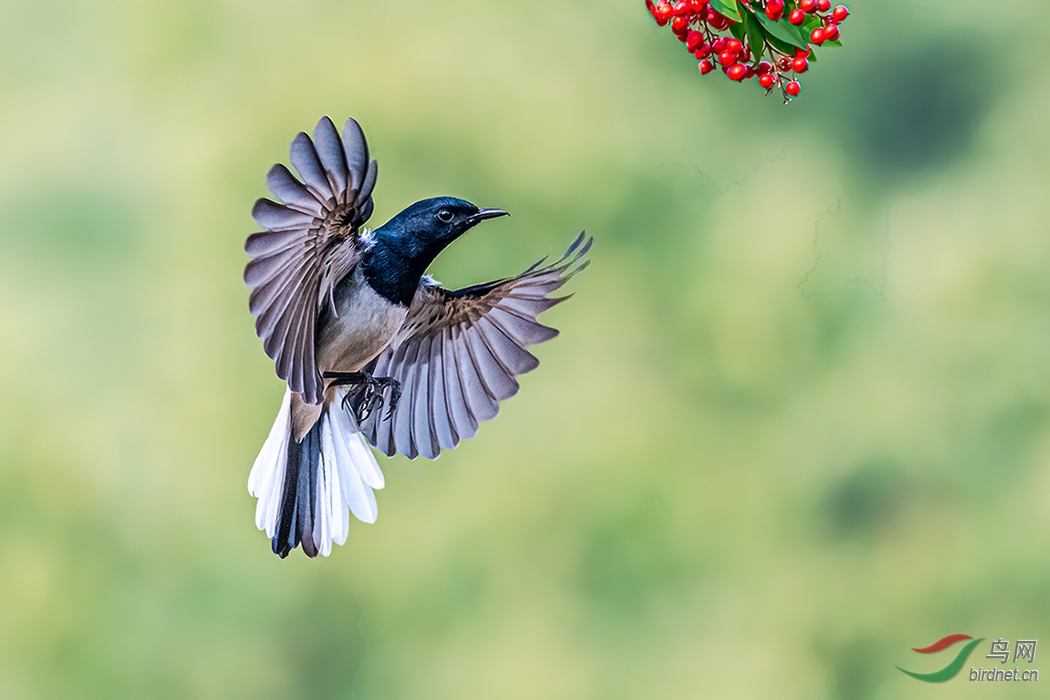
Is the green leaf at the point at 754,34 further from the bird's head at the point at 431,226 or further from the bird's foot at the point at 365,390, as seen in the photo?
the bird's foot at the point at 365,390

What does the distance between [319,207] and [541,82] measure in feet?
4.30

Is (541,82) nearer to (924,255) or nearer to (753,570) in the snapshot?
(924,255)

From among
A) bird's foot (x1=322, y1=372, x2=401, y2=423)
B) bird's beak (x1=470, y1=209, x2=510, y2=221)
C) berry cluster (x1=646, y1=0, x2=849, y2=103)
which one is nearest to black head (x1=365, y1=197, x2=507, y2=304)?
bird's beak (x1=470, y1=209, x2=510, y2=221)

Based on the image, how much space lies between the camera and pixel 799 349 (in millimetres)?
2123

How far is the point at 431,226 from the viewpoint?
39.3 inches

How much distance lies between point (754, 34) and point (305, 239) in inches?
15.9

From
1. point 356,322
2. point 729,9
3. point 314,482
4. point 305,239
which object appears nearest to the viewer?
point 729,9

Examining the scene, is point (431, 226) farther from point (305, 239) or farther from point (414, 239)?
point (305, 239)

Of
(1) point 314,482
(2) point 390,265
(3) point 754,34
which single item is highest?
(3) point 754,34

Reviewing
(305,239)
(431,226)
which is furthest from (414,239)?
(305,239)

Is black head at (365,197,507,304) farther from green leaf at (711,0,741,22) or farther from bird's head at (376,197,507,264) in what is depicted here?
green leaf at (711,0,741,22)

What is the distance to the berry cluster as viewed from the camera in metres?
0.85

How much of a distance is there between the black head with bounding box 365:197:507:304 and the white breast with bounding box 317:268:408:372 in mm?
13

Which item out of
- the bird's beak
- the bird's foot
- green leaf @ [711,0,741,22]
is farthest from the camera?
the bird's foot
